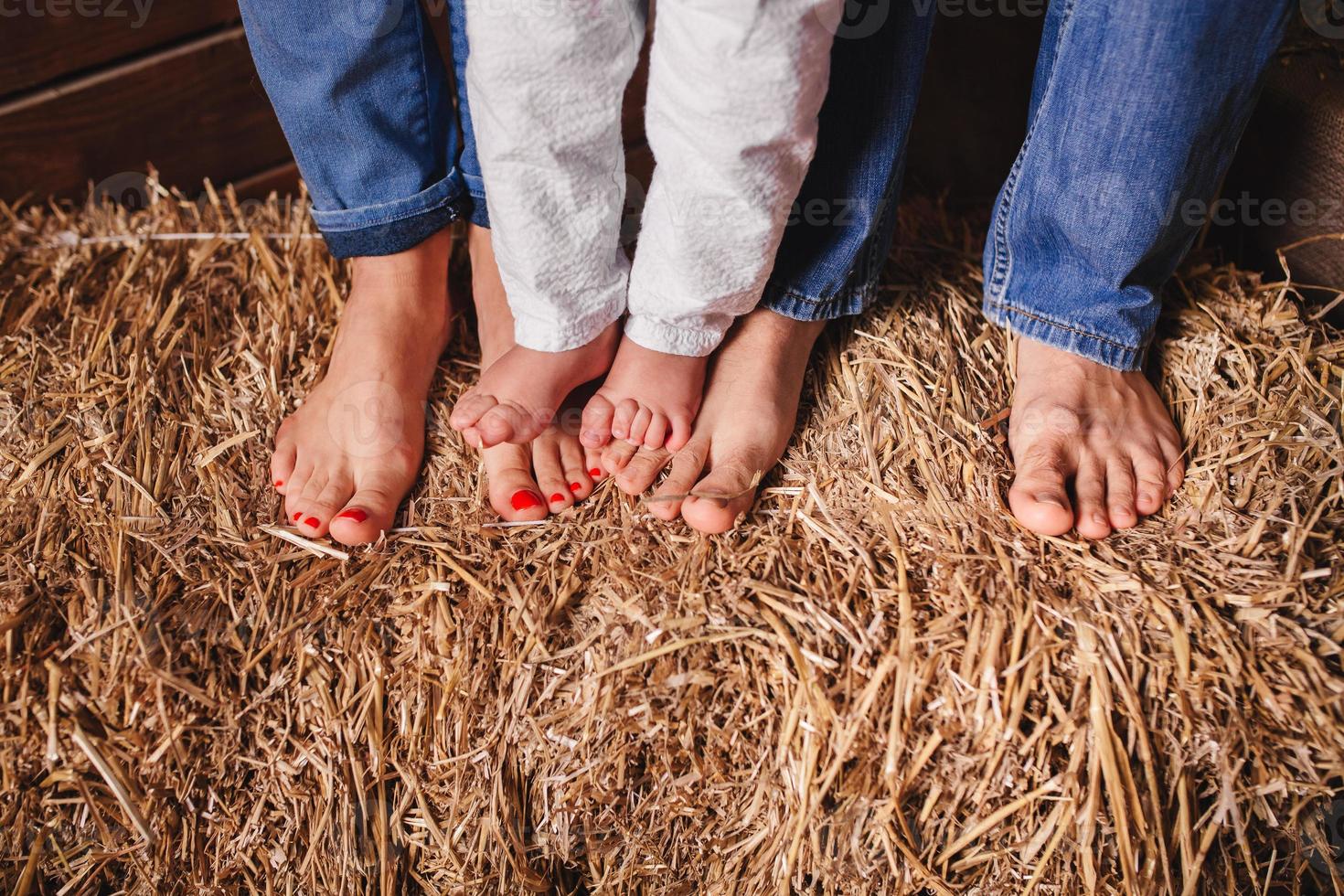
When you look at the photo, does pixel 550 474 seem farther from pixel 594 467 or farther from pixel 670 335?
pixel 670 335

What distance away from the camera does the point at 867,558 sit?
0.79 metres

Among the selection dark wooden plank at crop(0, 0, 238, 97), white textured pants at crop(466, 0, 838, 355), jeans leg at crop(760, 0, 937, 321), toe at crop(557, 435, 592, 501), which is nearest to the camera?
white textured pants at crop(466, 0, 838, 355)

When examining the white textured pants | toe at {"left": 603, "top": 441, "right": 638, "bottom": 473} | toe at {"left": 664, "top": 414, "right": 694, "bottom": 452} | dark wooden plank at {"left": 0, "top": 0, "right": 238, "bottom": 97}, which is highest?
the white textured pants

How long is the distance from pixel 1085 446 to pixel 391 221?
30.7 inches

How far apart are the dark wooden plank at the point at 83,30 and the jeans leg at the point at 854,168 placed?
0.99 metres

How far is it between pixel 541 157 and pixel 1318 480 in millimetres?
781

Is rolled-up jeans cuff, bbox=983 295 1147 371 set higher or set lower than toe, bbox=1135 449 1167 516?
higher

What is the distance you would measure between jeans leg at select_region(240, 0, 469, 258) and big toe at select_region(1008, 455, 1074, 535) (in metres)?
0.70

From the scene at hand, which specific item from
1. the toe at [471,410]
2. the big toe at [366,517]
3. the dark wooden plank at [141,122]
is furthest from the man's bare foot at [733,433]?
the dark wooden plank at [141,122]

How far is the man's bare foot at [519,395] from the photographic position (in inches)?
32.7

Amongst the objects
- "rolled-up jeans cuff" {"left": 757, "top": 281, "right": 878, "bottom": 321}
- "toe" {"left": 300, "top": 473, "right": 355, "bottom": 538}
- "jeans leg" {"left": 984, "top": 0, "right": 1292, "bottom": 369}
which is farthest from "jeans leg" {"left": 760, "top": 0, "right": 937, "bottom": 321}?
"toe" {"left": 300, "top": 473, "right": 355, "bottom": 538}

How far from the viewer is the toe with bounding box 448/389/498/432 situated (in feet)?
2.75

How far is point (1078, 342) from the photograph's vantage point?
0.89 meters

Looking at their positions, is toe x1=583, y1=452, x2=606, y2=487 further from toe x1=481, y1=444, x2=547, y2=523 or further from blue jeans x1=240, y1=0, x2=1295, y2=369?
blue jeans x1=240, y1=0, x2=1295, y2=369
